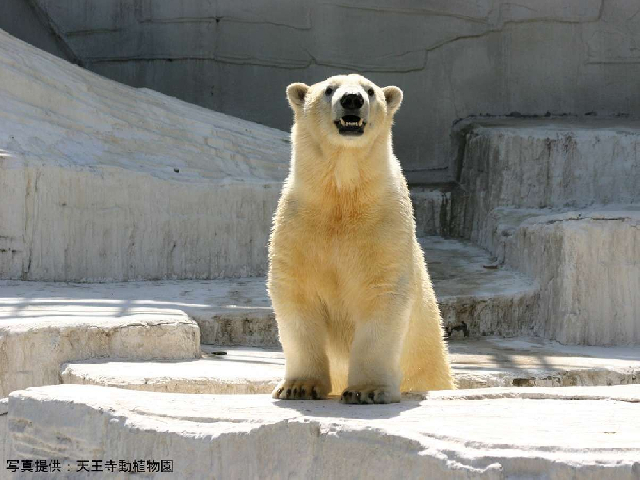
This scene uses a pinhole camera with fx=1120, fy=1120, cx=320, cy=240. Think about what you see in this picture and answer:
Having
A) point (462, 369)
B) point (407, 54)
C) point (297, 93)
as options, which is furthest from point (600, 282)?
point (407, 54)

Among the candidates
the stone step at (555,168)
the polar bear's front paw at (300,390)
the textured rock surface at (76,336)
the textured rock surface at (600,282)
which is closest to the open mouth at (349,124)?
the polar bear's front paw at (300,390)

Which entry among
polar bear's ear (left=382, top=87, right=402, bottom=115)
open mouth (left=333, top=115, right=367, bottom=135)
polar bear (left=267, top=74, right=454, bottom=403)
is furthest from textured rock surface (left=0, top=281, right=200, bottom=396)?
open mouth (left=333, top=115, right=367, bottom=135)

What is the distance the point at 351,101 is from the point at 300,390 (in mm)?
1040

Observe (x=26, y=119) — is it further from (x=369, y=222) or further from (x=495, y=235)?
(x=369, y=222)

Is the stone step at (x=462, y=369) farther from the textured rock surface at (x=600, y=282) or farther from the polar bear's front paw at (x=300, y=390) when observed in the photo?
the polar bear's front paw at (x=300, y=390)

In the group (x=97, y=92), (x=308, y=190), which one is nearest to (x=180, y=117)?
(x=97, y=92)

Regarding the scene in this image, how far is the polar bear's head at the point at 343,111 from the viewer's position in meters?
3.95

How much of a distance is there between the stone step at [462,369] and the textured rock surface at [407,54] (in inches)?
166

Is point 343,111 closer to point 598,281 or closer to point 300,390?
point 300,390

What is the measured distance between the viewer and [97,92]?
28.9ft

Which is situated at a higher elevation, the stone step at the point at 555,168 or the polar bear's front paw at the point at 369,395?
the stone step at the point at 555,168

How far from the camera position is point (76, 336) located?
Answer: 5.53 metres

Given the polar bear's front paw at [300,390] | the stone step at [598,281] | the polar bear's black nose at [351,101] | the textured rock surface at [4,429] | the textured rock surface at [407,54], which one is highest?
the textured rock surface at [407,54]

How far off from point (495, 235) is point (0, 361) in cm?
467
